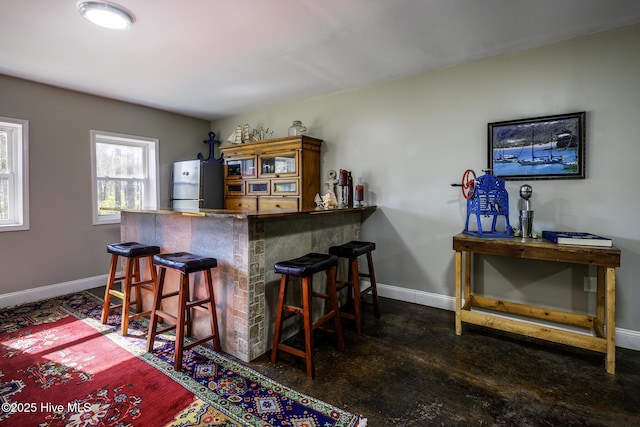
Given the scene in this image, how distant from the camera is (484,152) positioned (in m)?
2.94

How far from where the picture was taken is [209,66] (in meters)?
3.09

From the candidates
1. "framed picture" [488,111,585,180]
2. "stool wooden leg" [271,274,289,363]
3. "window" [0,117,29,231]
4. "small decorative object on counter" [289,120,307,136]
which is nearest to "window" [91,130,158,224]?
"window" [0,117,29,231]

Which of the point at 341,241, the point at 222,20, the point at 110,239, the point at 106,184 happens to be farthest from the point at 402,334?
the point at 106,184

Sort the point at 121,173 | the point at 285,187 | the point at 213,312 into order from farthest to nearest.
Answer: the point at 121,173
the point at 285,187
the point at 213,312

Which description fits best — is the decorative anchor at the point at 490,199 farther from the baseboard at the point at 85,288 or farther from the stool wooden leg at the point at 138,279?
the stool wooden leg at the point at 138,279

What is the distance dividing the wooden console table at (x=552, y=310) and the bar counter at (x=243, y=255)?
1341 millimetres

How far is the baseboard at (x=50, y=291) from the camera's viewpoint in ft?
10.9

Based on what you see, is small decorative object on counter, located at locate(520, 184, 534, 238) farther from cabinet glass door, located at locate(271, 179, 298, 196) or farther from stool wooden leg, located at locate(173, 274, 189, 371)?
stool wooden leg, located at locate(173, 274, 189, 371)

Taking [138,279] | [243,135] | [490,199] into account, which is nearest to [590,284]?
[490,199]

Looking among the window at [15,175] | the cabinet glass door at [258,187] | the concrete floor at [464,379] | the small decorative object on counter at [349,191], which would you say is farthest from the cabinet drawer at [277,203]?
the window at [15,175]

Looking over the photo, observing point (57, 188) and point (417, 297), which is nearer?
point (417, 297)

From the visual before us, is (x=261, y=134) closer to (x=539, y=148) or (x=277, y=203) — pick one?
(x=277, y=203)

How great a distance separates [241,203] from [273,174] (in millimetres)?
764

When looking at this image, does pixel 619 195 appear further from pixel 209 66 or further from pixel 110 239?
pixel 110 239
